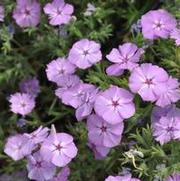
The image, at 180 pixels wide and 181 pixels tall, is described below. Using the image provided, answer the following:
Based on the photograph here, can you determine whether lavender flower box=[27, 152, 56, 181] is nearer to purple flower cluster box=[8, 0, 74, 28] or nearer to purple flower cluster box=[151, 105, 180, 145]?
purple flower cluster box=[151, 105, 180, 145]

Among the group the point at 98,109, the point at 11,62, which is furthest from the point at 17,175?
the point at 98,109

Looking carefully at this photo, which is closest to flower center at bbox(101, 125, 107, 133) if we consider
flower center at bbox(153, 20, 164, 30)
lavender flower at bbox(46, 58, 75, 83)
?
lavender flower at bbox(46, 58, 75, 83)

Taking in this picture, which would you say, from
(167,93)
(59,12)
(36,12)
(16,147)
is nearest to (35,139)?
(16,147)

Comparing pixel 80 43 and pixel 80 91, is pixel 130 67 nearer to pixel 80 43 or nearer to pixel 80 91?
pixel 80 91

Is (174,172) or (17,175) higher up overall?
(174,172)

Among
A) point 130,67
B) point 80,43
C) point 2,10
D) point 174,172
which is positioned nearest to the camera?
point 174,172

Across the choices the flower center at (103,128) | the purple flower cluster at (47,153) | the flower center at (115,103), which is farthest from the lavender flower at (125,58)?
the purple flower cluster at (47,153)

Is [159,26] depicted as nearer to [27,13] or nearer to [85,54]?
[85,54]
